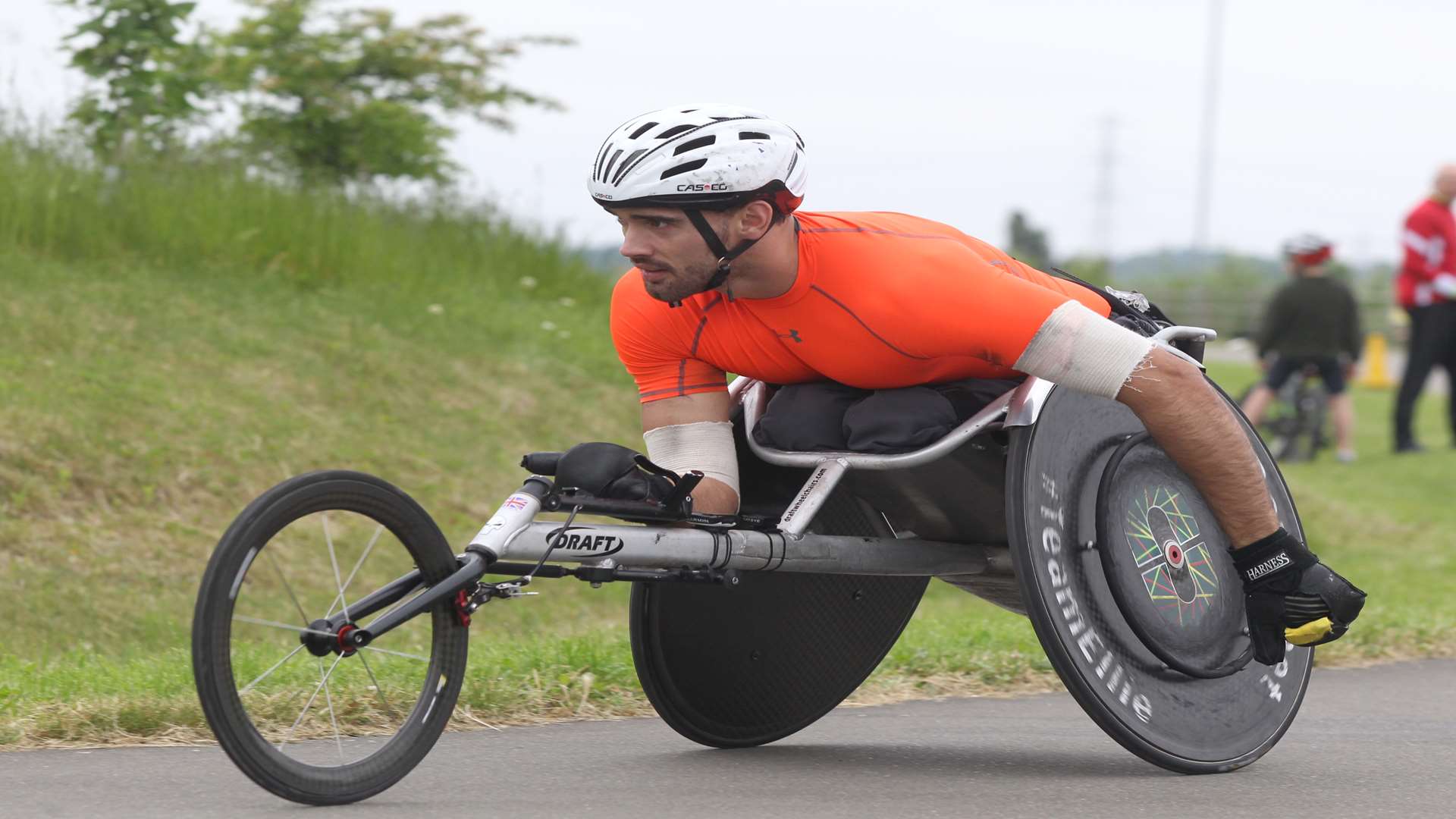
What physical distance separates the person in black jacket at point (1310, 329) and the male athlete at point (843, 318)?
1062 centimetres

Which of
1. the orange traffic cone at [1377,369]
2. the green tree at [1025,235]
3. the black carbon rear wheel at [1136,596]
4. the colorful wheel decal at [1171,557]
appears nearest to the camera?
the black carbon rear wheel at [1136,596]

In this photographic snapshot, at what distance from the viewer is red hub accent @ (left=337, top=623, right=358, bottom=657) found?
3.67 meters

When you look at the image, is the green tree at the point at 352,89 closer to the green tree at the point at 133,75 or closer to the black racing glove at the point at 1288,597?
the green tree at the point at 133,75

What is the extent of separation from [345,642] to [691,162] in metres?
1.35

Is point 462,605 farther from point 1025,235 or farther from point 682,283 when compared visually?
point 1025,235

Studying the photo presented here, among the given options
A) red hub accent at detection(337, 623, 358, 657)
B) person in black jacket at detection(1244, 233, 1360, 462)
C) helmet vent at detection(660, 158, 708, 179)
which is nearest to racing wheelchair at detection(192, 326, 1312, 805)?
red hub accent at detection(337, 623, 358, 657)

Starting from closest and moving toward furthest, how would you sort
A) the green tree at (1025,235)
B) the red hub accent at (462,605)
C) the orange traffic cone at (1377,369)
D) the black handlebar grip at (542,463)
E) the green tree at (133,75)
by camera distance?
the red hub accent at (462,605) → the black handlebar grip at (542,463) → the green tree at (133,75) → the orange traffic cone at (1377,369) → the green tree at (1025,235)

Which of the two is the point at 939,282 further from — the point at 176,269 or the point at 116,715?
the point at 176,269

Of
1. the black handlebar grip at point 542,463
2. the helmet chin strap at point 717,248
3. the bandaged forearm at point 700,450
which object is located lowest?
the bandaged forearm at point 700,450

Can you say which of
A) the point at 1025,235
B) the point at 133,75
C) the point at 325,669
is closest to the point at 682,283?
the point at 325,669

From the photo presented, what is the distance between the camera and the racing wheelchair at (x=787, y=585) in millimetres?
3791

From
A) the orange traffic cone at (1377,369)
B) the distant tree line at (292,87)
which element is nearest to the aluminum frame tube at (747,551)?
the distant tree line at (292,87)

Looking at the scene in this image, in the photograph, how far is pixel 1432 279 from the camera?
13758mm

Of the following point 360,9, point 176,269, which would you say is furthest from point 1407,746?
point 360,9
